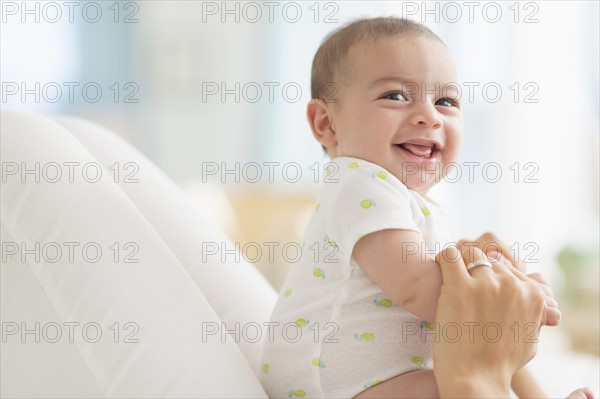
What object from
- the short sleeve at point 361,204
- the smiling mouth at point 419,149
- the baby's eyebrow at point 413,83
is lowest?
the short sleeve at point 361,204

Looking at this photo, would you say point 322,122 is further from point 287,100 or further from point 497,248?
point 287,100

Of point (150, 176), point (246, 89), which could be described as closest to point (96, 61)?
point (246, 89)

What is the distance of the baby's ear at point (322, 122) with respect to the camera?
45.7 inches

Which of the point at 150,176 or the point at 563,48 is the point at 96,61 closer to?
the point at 563,48

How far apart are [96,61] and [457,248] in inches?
153

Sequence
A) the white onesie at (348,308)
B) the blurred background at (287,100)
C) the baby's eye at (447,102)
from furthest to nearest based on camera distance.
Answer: the blurred background at (287,100) < the baby's eye at (447,102) < the white onesie at (348,308)

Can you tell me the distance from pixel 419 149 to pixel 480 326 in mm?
285

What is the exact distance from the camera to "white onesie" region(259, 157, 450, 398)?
39.1 inches

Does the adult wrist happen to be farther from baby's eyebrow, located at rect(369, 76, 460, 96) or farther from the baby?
baby's eyebrow, located at rect(369, 76, 460, 96)

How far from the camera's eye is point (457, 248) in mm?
993

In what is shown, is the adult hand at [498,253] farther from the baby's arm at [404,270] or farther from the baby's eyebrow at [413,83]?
the baby's eyebrow at [413,83]

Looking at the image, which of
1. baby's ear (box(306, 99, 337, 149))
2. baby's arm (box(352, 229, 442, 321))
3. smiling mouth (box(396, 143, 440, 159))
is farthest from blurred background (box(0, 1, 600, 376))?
baby's arm (box(352, 229, 442, 321))

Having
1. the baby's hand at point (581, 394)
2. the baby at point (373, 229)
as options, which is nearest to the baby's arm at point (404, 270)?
the baby at point (373, 229)

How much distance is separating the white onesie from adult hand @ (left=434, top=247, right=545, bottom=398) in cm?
9
